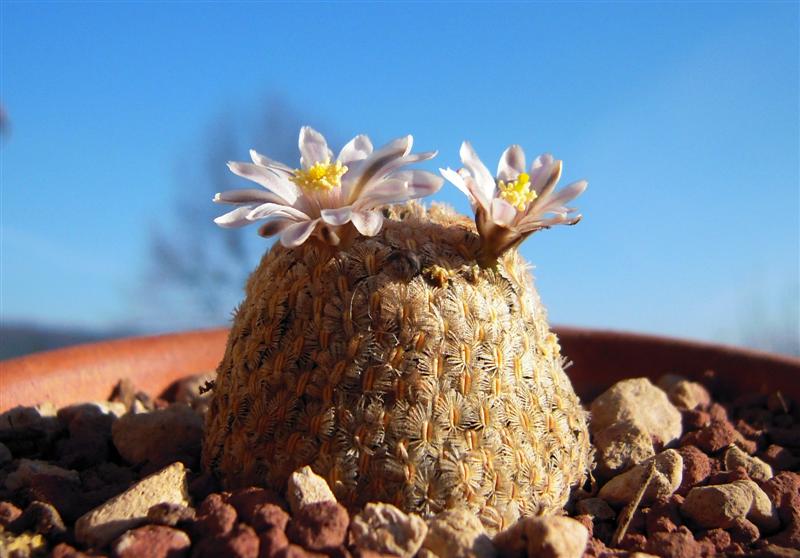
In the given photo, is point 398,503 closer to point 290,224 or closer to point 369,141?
point 290,224

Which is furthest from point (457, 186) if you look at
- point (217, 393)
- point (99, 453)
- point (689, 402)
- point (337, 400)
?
point (689, 402)

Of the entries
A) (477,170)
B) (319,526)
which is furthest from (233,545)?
(477,170)

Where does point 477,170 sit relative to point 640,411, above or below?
above

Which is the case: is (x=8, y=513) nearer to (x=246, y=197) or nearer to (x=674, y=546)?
(x=246, y=197)

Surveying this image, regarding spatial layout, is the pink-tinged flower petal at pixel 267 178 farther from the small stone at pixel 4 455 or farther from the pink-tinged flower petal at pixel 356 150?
the small stone at pixel 4 455

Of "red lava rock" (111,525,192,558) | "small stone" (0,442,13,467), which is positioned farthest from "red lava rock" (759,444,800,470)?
"small stone" (0,442,13,467)

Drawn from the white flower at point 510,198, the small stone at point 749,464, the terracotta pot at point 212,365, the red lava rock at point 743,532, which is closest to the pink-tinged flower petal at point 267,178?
the white flower at point 510,198

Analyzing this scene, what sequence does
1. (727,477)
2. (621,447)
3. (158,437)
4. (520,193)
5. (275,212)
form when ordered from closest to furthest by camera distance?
(275,212) < (520,193) < (727,477) < (621,447) < (158,437)
